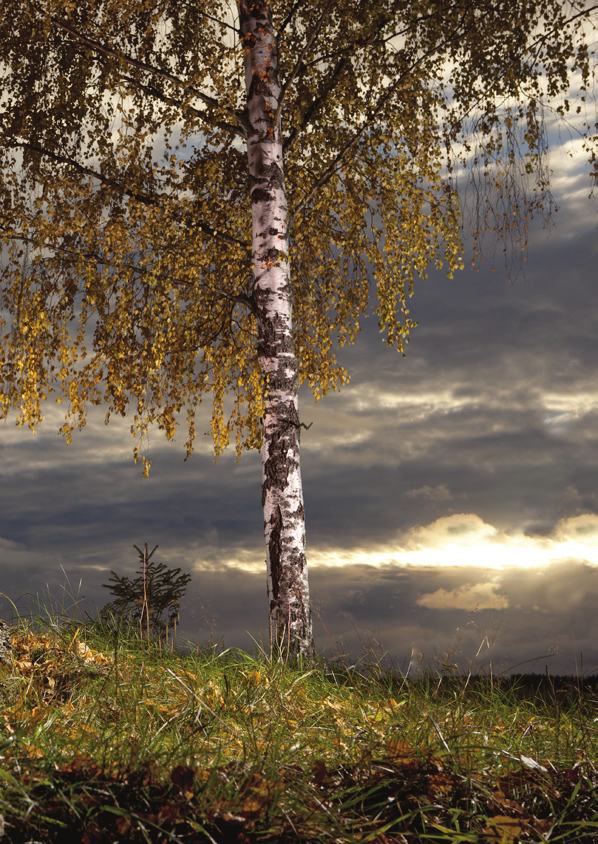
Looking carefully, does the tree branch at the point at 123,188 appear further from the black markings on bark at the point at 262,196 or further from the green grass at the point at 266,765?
the green grass at the point at 266,765

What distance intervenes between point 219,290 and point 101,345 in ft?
5.98

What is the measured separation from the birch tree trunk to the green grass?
6.57 ft

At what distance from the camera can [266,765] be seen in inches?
105

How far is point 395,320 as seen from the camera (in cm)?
956

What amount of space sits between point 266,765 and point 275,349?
4.84 m

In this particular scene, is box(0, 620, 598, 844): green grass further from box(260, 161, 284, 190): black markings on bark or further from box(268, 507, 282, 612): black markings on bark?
box(260, 161, 284, 190): black markings on bark

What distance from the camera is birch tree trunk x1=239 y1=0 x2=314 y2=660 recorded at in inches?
261

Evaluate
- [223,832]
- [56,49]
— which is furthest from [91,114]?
[223,832]

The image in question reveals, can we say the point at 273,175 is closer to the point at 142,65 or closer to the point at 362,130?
the point at 362,130

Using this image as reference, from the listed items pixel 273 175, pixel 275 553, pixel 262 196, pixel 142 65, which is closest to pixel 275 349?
pixel 262 196

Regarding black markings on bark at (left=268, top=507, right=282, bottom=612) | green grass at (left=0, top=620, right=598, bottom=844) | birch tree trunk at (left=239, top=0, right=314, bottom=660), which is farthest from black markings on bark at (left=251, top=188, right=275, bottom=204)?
green grass at (left=0, top=620, right=598, bottom=844)

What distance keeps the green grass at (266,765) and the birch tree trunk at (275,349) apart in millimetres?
2002

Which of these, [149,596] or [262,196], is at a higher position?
[262,196]

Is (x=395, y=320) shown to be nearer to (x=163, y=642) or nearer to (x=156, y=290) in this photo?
(x=156, y=290)
